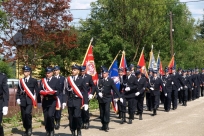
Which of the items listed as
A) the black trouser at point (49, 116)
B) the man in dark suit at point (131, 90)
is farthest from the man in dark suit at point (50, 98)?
the man in dark suit at point (131, 90)

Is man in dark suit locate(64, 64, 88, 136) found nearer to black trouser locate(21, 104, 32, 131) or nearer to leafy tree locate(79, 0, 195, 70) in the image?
black trouser locate(21, 104, 32, 131)

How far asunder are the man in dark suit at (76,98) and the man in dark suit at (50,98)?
0.33 metres

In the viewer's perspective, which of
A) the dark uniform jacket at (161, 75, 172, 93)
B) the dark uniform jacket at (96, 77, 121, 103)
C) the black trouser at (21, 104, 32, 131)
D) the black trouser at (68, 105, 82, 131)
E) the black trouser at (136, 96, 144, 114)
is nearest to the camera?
the black trouser at (68, 105, 82, 131)

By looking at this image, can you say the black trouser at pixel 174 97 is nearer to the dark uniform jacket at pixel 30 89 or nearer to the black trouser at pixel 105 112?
the black trouser at pixel 105 112

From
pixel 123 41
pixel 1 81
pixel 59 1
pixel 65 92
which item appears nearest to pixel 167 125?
pixel 65 92

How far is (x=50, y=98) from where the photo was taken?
10711 mm

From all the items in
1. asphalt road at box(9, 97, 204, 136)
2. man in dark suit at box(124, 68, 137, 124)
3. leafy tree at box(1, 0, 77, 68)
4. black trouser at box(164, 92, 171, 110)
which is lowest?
asphalt road at box(9, 97, 204, 136)

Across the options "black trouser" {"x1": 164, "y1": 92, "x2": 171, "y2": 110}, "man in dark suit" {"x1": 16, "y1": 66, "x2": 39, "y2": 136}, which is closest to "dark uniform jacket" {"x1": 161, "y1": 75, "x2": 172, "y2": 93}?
"black trouser" {"x1": 164, "y1": 92, "x2": 171, "y2": 110}

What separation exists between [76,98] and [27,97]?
1412 mm

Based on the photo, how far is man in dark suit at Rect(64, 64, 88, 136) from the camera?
10.6 metres

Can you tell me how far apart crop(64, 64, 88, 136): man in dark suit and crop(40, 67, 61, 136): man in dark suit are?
1.08ft

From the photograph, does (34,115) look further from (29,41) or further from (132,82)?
(29,41)

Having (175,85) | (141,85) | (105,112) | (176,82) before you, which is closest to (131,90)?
Result: (141,85)

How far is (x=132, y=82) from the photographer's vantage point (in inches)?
567
